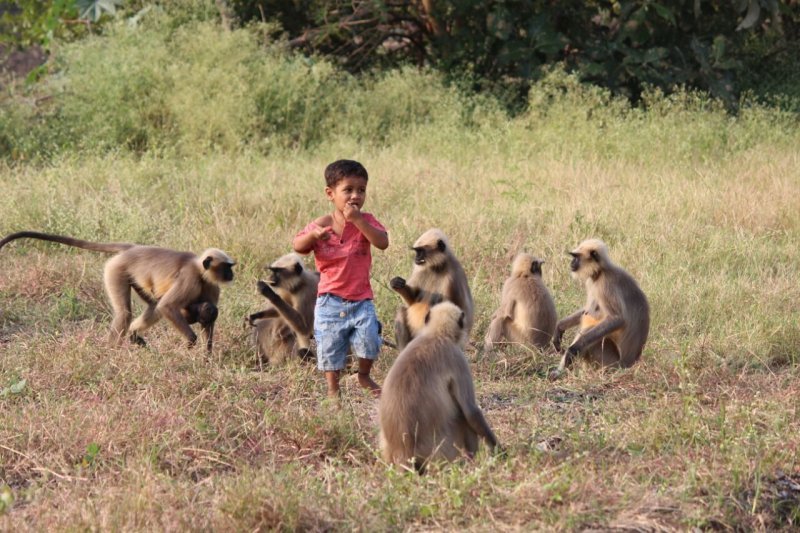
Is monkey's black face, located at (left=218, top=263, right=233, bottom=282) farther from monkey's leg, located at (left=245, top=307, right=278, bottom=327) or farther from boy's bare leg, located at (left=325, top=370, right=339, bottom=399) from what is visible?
boy's bare leg, located at (left=325, top=370, right=339, bottom=399)

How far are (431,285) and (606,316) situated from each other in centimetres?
96

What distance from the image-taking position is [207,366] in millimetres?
5754

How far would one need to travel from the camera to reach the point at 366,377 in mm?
5598

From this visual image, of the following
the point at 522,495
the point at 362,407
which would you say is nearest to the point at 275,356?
the point at 362,407

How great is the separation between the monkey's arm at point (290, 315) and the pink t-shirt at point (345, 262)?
16.8 inches

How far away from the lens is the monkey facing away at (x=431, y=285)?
20.4 ft

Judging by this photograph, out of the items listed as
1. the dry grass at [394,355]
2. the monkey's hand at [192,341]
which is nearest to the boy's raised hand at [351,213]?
the dry grass at [394,355]

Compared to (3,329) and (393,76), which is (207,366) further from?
(393,76)

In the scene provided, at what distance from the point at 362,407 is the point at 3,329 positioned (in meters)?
2.66

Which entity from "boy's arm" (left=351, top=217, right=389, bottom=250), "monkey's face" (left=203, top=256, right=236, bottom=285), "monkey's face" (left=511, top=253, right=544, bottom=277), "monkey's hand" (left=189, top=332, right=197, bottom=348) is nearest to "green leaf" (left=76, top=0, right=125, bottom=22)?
"monkey's face" (left=203, top=256, right=236, bottom=285)

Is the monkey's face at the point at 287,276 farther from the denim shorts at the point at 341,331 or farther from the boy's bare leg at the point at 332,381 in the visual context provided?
the boy's bare leg at the point at 332,381

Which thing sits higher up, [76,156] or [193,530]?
[193,530]

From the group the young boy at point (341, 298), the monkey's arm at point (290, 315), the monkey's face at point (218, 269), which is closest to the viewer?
the young boy at point (341, 298)

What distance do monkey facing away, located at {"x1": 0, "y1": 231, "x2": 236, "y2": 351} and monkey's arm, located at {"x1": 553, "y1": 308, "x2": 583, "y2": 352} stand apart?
1.85m
